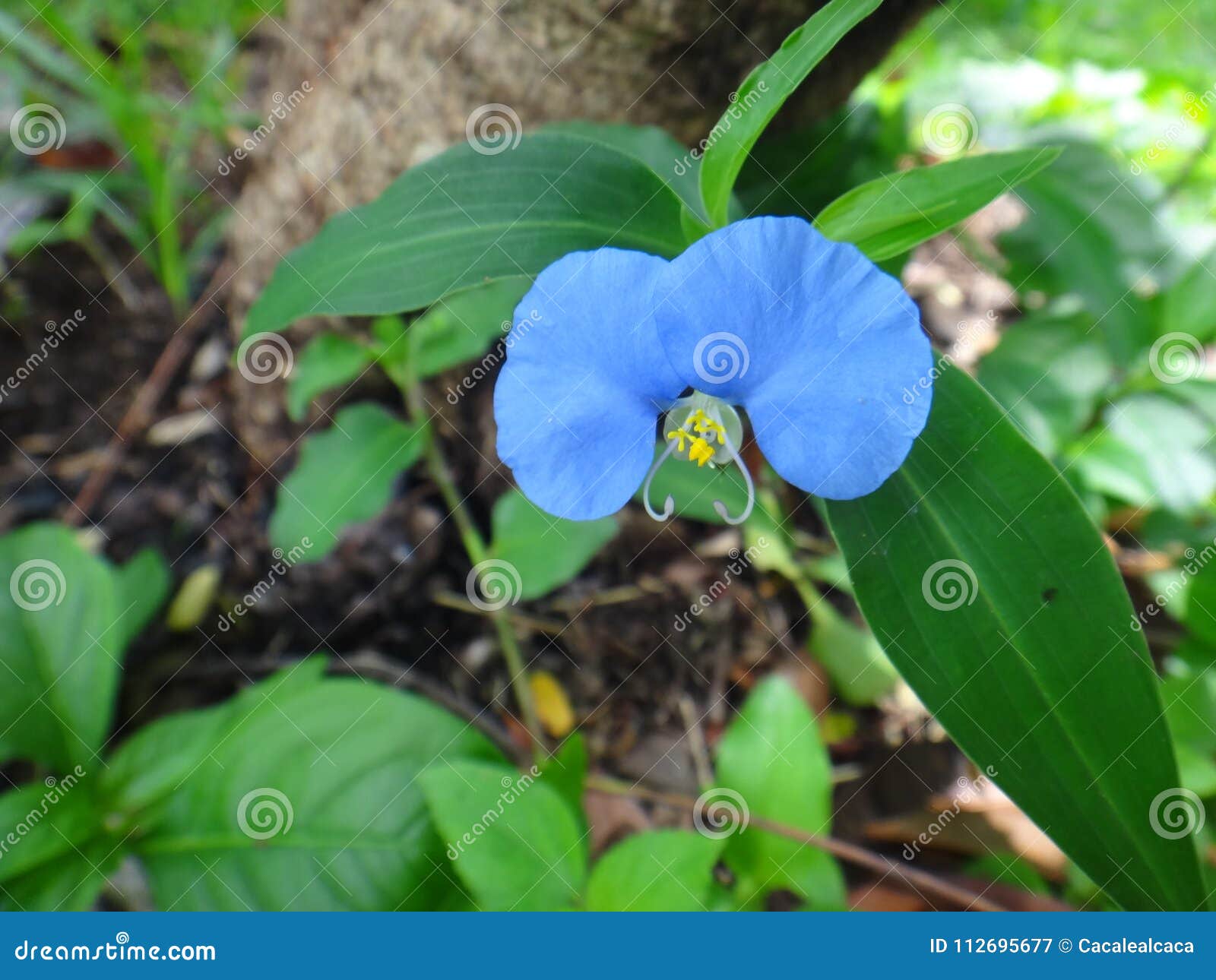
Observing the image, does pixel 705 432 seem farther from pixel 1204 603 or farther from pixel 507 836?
pixel 1204 603

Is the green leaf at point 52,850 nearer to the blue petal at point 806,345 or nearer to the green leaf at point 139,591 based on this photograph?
the green leaf at point 139,591

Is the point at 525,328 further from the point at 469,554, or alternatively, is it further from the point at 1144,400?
the point at 1144,400

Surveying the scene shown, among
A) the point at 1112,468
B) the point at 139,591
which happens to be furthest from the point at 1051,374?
the point at 139,591

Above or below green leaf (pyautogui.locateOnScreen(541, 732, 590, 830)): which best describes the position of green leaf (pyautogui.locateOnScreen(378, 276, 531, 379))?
above

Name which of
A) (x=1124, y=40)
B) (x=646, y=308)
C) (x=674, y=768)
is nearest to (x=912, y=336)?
(x=646, y=308)

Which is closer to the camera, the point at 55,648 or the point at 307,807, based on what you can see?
the point at 307,807

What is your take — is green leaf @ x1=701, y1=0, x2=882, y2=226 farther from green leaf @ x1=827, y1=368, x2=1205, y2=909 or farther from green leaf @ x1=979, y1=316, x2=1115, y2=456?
green leaf @ x1=979, y1=316, x2=1115, y2=456

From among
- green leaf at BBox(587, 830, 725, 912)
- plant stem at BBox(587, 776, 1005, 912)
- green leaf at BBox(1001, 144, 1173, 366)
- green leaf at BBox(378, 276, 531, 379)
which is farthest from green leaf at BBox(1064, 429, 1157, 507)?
green leaf at BBox(378, 276, 531, 379)
